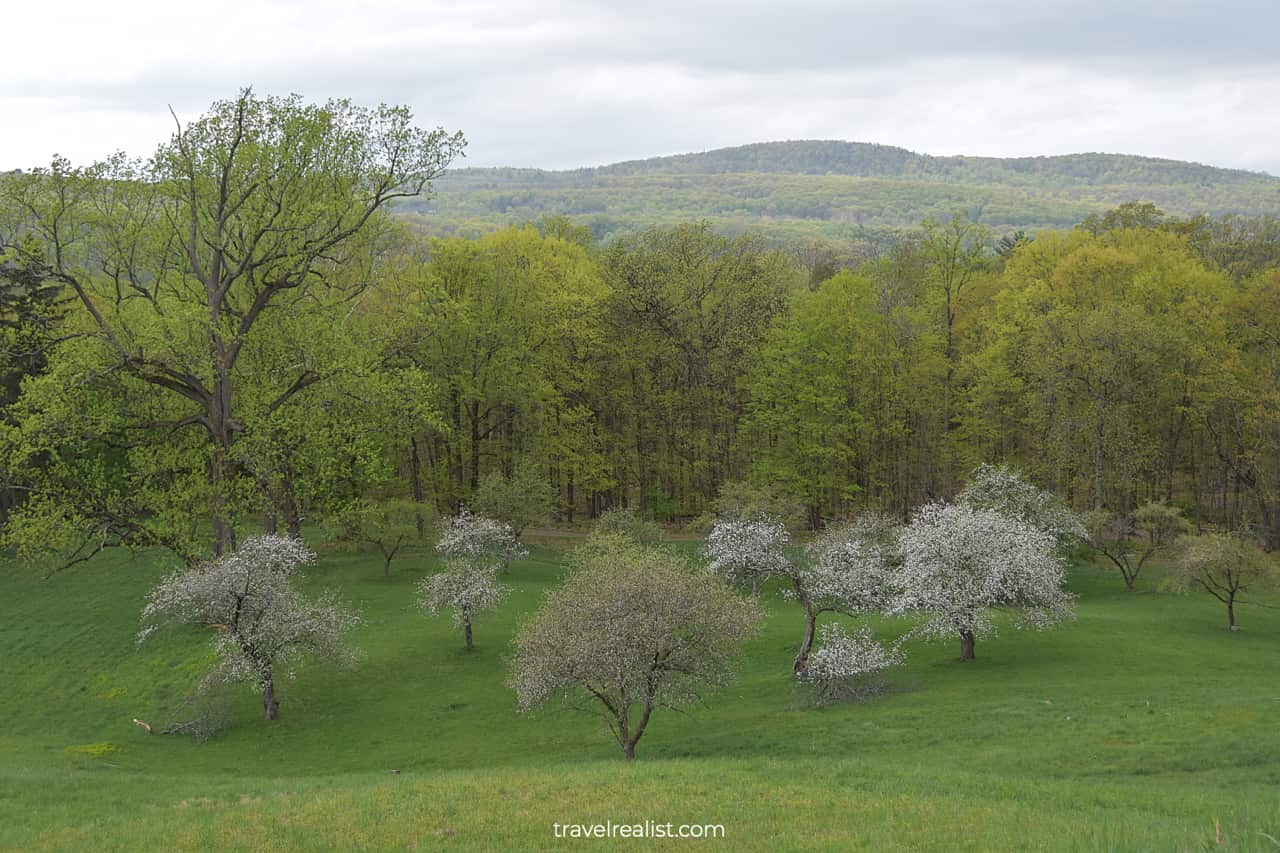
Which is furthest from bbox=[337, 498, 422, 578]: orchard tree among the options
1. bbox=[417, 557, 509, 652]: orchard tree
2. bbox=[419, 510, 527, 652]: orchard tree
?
bbox=[417, 557, 509, 652]: orchard tree

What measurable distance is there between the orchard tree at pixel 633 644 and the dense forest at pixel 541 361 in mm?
15525

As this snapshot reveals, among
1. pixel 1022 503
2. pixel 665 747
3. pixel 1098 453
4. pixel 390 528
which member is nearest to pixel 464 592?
pixel 665 747

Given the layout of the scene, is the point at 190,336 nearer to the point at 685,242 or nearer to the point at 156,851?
the point at 156,851

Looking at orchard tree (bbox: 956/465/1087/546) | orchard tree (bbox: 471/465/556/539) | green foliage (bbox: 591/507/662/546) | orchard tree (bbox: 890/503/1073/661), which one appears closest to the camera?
orchard tree (bbox: 890/503/1073/661)

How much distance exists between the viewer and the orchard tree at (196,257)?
34375 mm

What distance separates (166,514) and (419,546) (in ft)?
62.0

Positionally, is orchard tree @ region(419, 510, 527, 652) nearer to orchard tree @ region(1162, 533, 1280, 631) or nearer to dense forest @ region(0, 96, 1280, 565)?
dense forest @ region(0, 96, 1280, 565)

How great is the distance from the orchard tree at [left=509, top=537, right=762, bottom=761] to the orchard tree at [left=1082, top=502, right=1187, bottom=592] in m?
26.5

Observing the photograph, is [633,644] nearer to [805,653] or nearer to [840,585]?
[805,653]

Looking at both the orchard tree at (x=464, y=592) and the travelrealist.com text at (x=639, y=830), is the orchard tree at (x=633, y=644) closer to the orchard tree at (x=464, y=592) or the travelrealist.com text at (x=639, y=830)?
the travelrealist.com text at (x=639, y=830)

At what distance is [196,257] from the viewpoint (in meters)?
36.2

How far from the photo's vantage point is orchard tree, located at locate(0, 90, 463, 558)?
113ft

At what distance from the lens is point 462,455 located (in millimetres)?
60344

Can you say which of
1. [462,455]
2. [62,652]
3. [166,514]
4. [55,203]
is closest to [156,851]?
[166,514]
